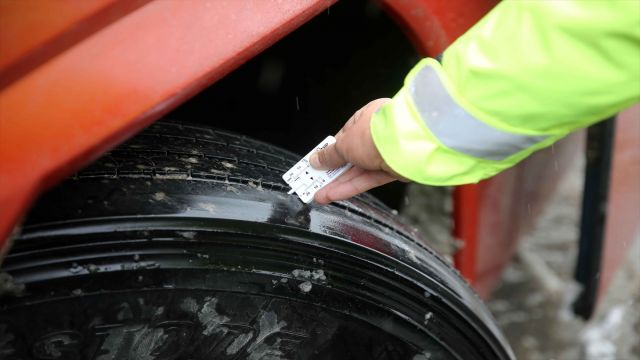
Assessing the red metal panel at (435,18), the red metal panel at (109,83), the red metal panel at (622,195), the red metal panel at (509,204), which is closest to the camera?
the red metal panel at (109,83)

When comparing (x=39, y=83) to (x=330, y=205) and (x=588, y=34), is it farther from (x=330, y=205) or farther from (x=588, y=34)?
(x=588, y=34)

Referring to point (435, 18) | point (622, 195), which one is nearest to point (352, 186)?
point (435, 18)

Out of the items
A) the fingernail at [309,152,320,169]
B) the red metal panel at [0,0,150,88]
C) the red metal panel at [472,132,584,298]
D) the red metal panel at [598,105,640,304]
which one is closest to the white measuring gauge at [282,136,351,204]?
the fingernail at [309,152,320,169]

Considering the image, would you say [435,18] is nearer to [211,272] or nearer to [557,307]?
[211,272]

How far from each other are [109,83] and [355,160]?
A: 1.37ft

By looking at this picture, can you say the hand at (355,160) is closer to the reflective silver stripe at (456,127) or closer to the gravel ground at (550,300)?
the reflective silver stripe at (456,127)

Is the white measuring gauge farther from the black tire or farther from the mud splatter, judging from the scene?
the mud splatter

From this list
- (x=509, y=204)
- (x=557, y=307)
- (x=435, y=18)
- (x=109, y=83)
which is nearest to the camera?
(x=109, y=83)

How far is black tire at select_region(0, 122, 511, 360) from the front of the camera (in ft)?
3.36

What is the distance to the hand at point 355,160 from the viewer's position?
115 centimetres

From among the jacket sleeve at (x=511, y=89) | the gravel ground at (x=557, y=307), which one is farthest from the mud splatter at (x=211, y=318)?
the gravel ground at (x=557, y=307)

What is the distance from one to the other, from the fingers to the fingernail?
0.15 ft

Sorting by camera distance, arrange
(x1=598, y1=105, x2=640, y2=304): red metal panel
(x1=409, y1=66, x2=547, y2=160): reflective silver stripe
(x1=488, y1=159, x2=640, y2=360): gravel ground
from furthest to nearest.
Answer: (x1=488, y1=159, x2=640, y2=360): gravel ground
(x1=598, y1=105, x2=640, y2=304): red metal panel
(x1=409, y1=66, x2=547, y2=160): reflective silver stripe

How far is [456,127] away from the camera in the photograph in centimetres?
103
